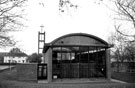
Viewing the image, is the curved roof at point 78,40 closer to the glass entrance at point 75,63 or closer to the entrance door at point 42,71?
the glass entrance at point 75,63

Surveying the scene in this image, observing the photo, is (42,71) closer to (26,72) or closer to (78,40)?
(26,72)

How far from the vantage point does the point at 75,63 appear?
59.7 feet

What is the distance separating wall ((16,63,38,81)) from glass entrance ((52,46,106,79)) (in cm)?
→ 613

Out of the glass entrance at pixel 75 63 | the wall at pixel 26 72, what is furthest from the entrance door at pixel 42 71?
the glass entrance at pixel 75 63

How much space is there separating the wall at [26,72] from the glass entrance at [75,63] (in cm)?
613

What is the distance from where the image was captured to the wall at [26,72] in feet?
74.3

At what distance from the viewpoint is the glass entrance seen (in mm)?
18078

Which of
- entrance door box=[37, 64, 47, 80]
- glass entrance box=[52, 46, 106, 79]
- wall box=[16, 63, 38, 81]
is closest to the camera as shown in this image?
glass entrance box=[52, 46, 106, 79]

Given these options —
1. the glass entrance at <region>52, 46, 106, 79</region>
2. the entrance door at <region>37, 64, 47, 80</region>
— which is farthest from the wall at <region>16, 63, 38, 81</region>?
the glass entrance at <region>52, 46, 106, 79</region>

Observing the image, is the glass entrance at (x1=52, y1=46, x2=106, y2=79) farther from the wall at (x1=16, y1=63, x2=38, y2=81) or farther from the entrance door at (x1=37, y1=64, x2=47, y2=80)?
the entrance door at (x1=37, y1=64, x2=47, y2=80)

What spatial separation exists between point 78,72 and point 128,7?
10.2m

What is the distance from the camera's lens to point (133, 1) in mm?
9555

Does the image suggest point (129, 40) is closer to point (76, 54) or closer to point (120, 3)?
point (120, 3)

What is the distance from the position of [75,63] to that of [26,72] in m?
8.60
